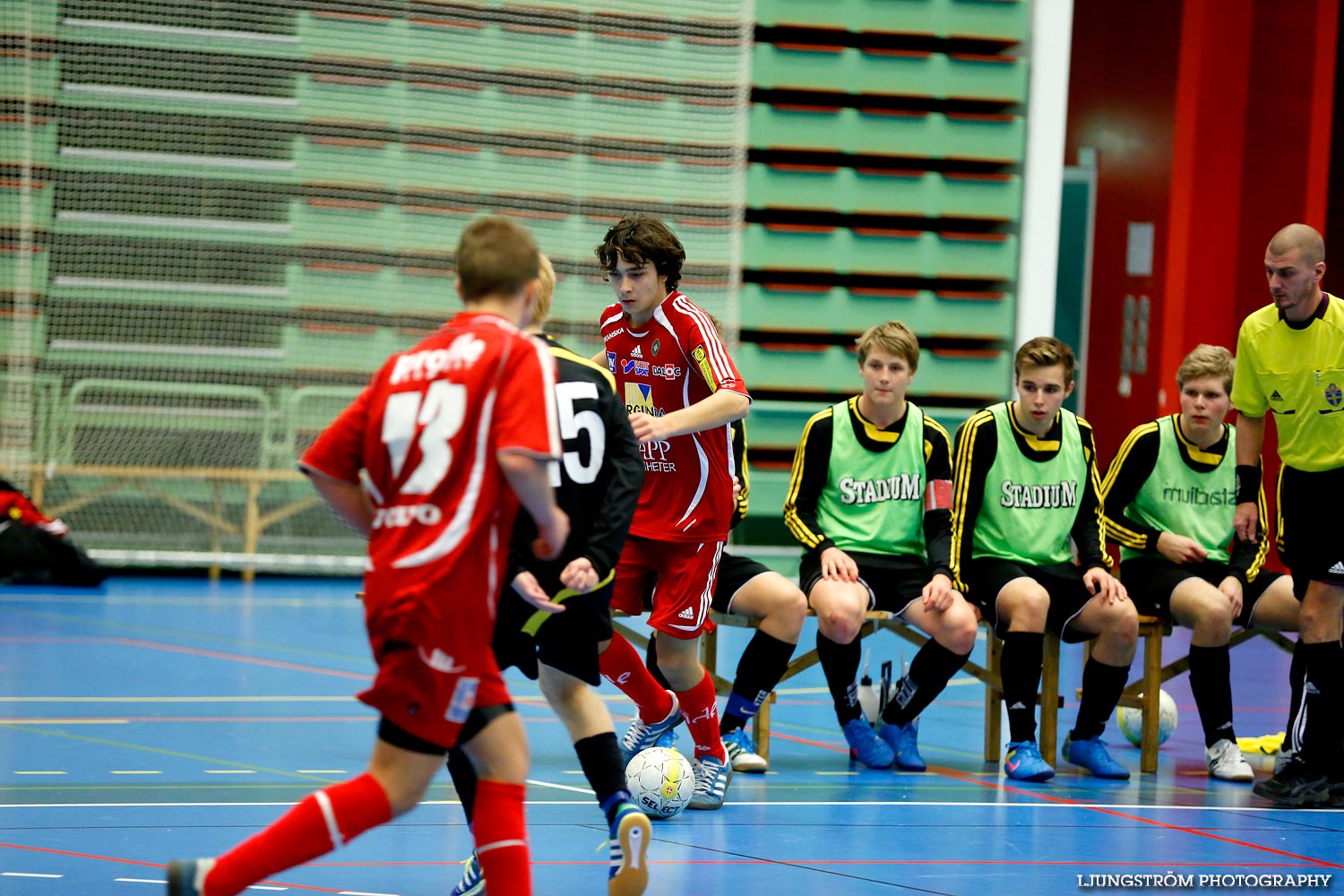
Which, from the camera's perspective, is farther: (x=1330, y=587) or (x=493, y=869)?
(x=1330, y=587)

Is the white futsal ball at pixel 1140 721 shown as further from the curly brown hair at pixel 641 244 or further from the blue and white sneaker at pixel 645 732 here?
the curly brown hair at pixel 641 244

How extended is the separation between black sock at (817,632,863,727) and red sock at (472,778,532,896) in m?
2.50

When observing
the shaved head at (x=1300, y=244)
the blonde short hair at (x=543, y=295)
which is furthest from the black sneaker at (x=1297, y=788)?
the blonde short hair at (x=543, y=295)

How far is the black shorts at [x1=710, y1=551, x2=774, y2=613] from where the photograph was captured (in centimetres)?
495

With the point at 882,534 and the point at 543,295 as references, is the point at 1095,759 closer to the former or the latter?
the point at 882,534

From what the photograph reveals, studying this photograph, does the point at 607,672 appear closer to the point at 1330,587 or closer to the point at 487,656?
the point at 487,656

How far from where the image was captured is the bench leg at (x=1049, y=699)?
522 centimetres

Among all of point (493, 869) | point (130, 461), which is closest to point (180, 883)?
point (493, 869)

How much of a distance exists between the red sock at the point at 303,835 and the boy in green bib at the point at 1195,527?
3576 millimetres

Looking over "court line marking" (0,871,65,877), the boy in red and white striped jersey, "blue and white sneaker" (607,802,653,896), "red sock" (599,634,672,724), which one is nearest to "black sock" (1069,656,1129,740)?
the boy in red and white striped jersey

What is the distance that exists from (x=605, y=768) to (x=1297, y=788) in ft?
8.64

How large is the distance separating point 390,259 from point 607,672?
21.8 ft

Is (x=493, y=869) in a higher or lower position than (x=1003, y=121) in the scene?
lower

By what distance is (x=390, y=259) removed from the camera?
10.5 metres
